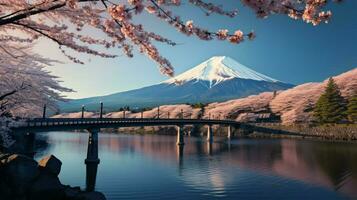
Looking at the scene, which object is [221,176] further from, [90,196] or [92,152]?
[92,152]

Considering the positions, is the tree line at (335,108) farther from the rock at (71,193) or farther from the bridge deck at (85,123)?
the rock at (71,193)

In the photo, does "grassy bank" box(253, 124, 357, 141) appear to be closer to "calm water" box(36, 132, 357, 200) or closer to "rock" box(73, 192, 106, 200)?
"calm water" box(36, 132, 357, 200)

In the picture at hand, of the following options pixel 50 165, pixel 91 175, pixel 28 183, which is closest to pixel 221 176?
pixel 91 175

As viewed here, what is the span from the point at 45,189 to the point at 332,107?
8081 centimetres

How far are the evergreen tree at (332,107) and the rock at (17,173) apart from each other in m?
81.2

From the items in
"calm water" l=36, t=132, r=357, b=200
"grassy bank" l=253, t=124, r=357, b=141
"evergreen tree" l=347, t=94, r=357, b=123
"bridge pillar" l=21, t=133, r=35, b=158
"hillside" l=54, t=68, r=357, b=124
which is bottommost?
"calm water" l=36, t=132, r=357, b=200

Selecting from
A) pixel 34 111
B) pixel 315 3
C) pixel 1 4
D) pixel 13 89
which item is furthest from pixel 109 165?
pixel 315 3

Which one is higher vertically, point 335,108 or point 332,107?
point 332,107

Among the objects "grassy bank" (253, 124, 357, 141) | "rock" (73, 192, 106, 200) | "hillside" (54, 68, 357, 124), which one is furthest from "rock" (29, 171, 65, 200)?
"hillside" (54, 68, 357, 124)

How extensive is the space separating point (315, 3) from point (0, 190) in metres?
19.5

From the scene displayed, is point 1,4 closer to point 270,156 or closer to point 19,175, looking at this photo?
point 19,175

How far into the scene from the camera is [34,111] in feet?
76.7

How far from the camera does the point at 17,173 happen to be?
20.6m

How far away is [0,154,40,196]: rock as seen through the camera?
20406 mm
